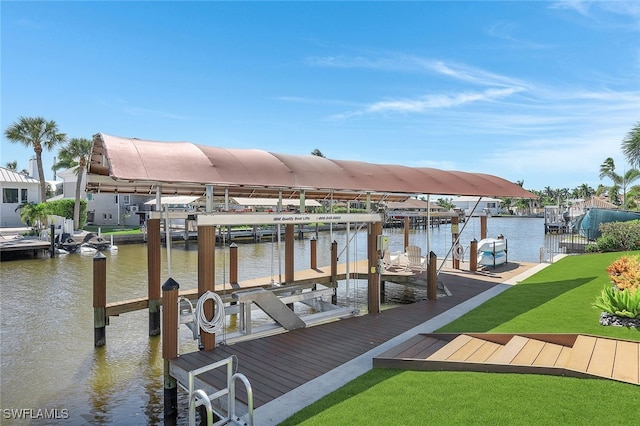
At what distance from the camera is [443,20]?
15102mm

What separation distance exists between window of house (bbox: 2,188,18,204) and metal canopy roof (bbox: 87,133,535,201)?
39.3m

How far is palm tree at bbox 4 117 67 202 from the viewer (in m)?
38.8

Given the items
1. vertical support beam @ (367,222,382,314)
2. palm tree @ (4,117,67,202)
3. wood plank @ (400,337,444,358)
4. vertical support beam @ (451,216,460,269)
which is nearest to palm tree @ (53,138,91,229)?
palm tree @ (4,117,67,202)

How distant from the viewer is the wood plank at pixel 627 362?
4891 millimetres

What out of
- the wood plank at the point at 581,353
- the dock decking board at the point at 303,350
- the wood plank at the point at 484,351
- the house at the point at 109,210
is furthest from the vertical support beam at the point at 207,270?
the house at the point at 109,210

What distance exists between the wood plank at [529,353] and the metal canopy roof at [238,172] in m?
4.64

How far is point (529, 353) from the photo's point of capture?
237 inches

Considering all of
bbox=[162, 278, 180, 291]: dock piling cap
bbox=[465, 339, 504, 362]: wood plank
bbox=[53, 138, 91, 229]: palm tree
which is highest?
bbox=[53, 138, 91, 229]: palm tree

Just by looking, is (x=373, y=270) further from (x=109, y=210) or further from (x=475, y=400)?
(x=109, y=210)

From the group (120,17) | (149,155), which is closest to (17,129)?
(120,17)

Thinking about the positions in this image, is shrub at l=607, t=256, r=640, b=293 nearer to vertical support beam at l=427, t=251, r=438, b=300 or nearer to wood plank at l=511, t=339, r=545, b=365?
wood plank at l=511, t=339, r=545, b=365

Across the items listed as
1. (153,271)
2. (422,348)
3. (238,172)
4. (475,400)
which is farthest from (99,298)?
(475,400)

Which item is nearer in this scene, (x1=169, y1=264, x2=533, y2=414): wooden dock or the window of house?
(x1=169, y1=264, x2=533, y2=414): wooden dock

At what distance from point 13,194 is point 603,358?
50747mm
